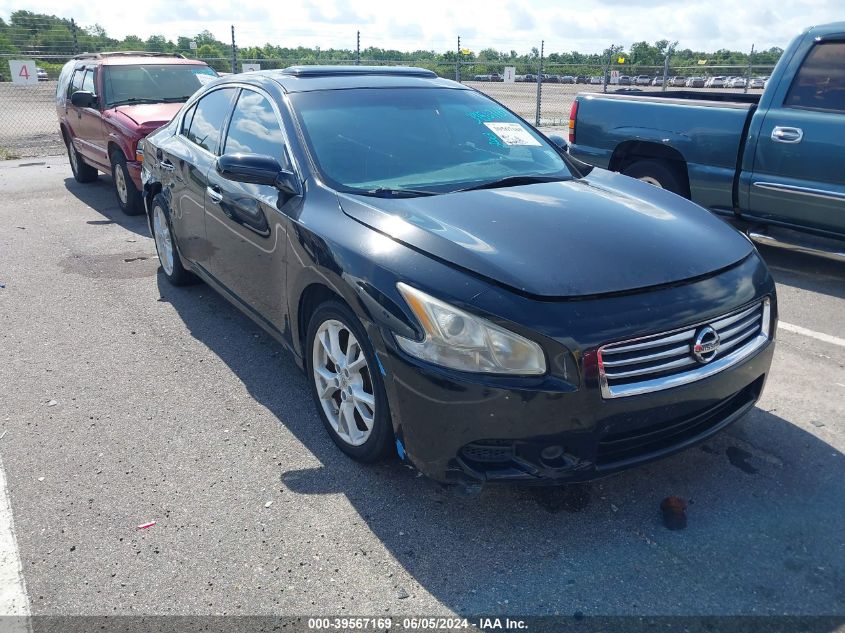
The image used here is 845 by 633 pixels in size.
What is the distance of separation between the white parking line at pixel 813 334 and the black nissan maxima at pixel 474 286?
1809 mm

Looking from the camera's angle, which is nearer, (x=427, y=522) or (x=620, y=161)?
(x=427, y=522)

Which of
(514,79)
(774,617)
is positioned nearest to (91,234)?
(774,617)

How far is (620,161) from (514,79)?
14583mm

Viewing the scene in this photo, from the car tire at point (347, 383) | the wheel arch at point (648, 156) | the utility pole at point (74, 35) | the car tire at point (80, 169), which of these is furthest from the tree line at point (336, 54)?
the car tire at point (347, 383)

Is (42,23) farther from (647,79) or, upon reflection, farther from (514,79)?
(647,79)

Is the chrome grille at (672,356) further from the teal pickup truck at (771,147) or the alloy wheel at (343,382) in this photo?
the teal pickup truck at (771,147)

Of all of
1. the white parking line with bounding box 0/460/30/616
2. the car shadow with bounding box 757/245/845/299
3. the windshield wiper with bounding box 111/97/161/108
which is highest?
the windshield wiper with bounding box 111/97/161/108

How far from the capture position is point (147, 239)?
7.59 m

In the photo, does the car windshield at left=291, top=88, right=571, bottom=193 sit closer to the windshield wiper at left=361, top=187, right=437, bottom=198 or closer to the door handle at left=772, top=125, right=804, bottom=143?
the windshield wiper at left=361, top=187, right=437, bottom=198

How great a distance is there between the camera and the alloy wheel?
126 inches

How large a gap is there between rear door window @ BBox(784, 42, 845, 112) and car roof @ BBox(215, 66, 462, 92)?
305cm

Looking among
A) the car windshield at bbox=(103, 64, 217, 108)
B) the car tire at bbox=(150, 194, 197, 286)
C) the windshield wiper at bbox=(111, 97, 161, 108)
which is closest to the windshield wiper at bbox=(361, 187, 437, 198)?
the car tire at bbox=(150, 194, 197, 286)

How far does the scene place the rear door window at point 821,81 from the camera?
5730 millimetres

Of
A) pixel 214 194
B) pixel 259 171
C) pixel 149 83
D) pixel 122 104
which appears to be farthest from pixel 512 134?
pixel 149 83
